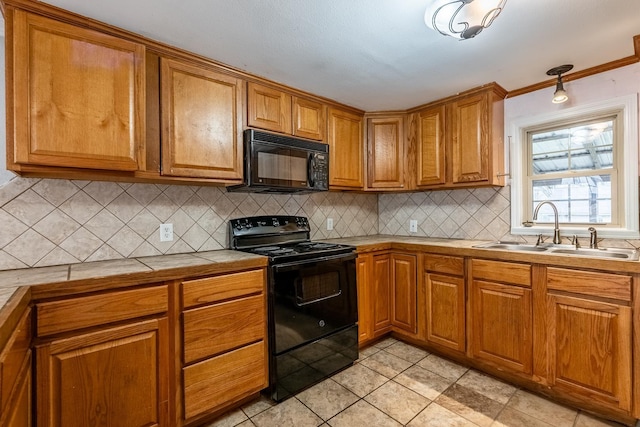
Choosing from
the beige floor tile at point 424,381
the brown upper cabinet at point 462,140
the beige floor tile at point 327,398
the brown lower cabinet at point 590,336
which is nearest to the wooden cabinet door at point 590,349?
the brown lower cabinet at point 590,336

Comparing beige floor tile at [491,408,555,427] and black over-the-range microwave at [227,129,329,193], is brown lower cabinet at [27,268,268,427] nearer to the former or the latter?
black over-the-range microwave at [227,129,329,193]

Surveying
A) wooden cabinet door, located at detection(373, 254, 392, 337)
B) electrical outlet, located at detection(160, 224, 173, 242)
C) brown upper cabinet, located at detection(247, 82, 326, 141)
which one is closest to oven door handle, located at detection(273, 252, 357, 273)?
wooden cabinet door, located at detection(373, 254, 392, 337)

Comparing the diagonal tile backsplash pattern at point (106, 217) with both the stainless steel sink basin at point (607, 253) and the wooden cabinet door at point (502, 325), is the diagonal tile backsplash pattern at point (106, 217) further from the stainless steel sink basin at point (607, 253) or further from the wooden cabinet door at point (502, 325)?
the stainless steel sink basin at point (607, 253)

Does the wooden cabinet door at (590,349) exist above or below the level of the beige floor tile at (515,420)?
above

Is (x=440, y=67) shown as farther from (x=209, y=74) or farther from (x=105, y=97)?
(x=105, y=97)

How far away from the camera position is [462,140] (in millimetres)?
2457

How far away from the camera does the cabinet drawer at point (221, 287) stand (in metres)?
1.54

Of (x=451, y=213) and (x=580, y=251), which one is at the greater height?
(x=451, y=213)

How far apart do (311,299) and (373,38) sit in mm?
1622

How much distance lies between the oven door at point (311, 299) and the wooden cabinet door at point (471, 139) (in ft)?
3.82

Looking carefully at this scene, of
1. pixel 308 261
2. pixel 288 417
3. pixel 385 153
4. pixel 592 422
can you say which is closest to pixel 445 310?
pixel 592 422

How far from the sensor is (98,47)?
4.90 ft

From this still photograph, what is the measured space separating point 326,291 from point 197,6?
178 centimetres

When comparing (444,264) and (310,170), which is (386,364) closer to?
(444,264)
